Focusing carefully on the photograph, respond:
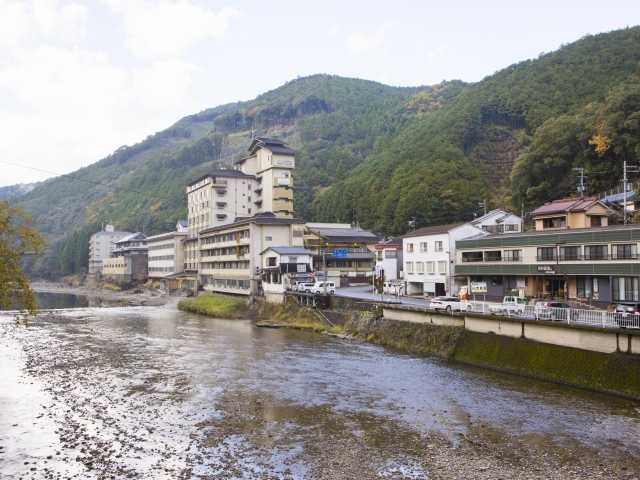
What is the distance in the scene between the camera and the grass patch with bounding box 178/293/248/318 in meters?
58.2

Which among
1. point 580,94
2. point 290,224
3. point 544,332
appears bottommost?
point 544,332

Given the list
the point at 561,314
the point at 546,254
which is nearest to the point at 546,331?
the point at 561,314

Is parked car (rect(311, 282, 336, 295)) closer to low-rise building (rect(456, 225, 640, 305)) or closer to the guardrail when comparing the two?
low-rise building (rect(456, 225, 640, 305))

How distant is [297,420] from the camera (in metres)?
19.7

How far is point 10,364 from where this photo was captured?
30766mm

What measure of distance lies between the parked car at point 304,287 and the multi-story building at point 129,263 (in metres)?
63.9

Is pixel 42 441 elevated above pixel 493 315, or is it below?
below

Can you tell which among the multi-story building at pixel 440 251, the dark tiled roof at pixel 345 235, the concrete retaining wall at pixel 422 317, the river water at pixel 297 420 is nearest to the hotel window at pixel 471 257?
the multi-story building at pixel 440 251

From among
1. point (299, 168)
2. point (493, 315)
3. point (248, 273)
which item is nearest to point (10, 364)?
point (493, 315)

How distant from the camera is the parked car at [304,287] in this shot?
50.7 meters

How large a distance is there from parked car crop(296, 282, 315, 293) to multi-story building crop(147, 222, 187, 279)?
4384 centimetres

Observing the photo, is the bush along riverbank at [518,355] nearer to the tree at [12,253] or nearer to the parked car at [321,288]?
the parked car at [321,288]

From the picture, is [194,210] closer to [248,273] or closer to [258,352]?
[248,273]

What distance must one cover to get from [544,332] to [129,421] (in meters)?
19.6
